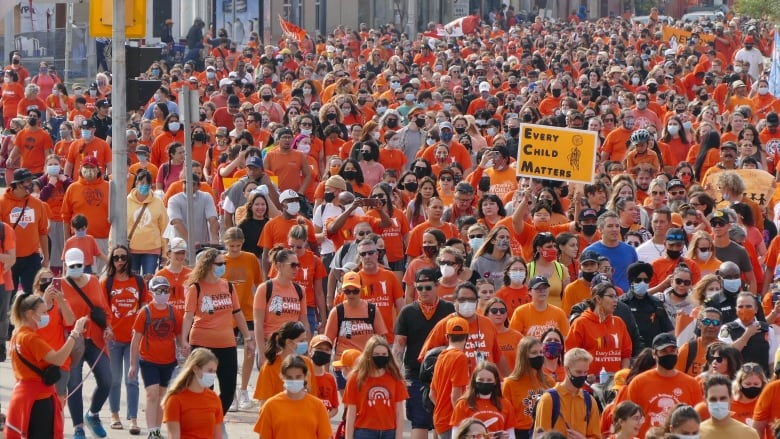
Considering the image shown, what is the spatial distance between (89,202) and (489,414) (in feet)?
23.6

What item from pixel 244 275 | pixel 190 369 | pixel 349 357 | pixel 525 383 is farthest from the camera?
pixel 244 275

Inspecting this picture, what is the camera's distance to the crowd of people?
1132cm

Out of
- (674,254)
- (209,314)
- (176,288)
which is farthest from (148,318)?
(674,254)

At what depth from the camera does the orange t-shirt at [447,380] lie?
1180 centimetres

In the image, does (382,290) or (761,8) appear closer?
(382,290)

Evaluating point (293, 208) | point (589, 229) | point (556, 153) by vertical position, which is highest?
point (556, 153)

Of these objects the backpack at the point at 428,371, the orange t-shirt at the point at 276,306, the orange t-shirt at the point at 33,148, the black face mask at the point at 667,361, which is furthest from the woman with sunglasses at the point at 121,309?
the orange t-shirt at the point at 33,148

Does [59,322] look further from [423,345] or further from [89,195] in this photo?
[89,195]

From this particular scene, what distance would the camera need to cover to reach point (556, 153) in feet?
56.7

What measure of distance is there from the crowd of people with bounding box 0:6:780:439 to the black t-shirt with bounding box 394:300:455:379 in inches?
0.7

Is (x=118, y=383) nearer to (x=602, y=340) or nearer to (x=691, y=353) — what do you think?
(x=602, y=340)

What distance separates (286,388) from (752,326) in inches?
134

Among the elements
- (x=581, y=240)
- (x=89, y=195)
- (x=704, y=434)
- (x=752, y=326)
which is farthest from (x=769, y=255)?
(x=89, y=195)

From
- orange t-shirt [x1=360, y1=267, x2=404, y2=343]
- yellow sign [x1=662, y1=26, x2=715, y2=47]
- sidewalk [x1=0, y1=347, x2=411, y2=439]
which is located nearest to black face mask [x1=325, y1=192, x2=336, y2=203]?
sidewalk [x1=0, y1=347, x2=411, y2=439]
